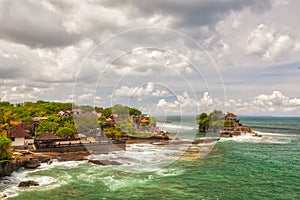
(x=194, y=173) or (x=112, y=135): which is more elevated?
(x=112, y=135)

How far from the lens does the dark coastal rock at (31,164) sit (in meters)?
26.9

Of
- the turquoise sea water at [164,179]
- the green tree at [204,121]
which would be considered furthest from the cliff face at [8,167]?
the green tree at [204,121]

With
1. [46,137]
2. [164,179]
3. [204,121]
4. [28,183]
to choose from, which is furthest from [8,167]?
[204,121]

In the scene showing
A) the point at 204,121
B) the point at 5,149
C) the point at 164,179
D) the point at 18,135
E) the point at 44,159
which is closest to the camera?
the point at 5,149

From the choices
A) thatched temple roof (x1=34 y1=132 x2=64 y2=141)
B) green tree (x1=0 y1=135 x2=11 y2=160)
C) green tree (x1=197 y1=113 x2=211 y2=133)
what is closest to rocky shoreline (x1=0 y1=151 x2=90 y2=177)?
green tree (x1=0 y1=135 x2=11 y2=160)

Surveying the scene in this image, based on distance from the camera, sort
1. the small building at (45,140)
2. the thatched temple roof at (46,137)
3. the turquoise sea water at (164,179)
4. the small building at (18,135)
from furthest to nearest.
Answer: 1. the thatched temple roof at (46,137)
2. the small building at (45,140)
3. the small building at (18,135)
4. the turquoise sea water at (164,179)

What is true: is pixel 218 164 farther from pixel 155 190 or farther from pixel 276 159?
pixel 155 190

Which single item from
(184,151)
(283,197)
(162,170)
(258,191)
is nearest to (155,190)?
(162,170)

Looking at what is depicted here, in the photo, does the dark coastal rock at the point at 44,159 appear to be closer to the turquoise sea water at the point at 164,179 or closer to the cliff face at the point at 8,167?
the turquoise sea water at the point at 164,179

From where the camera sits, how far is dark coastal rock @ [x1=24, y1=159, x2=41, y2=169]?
26891mm

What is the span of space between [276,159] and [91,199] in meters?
27.7

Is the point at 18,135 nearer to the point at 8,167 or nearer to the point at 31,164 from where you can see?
the point at 31,164

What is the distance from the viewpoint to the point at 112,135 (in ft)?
142

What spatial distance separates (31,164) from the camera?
89.6 ft
